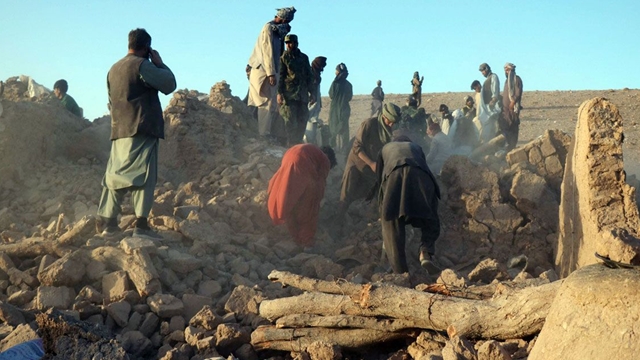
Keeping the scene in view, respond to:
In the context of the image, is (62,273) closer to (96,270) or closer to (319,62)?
(96,270)

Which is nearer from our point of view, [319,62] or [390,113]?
[390,113]

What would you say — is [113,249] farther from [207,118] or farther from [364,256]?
[207,118]

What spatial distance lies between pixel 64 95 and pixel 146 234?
5.96m

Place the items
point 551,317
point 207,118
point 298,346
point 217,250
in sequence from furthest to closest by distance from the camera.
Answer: point 207,118 → point 217,250 → point 298,346 → point 551,317

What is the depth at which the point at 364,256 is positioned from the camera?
706cm

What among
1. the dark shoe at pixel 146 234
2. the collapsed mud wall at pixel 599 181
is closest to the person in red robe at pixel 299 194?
the dark shoe at pixel 146 234

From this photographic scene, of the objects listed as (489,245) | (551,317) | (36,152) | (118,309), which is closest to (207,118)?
(36,152)

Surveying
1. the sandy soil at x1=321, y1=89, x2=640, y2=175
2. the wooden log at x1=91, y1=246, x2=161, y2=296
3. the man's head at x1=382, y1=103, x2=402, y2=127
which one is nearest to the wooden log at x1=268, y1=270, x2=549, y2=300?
the wooden log at x1=91, y1=246, x2=161, y2=296

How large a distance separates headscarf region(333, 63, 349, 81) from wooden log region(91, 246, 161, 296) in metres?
7.44

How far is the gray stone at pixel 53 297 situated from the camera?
16.2ft

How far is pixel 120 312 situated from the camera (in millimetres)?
4824

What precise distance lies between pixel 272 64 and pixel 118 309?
4.69 metres

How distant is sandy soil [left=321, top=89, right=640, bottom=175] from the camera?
1801 centimetres

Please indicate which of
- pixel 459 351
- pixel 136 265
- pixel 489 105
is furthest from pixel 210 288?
pixel 489 105
